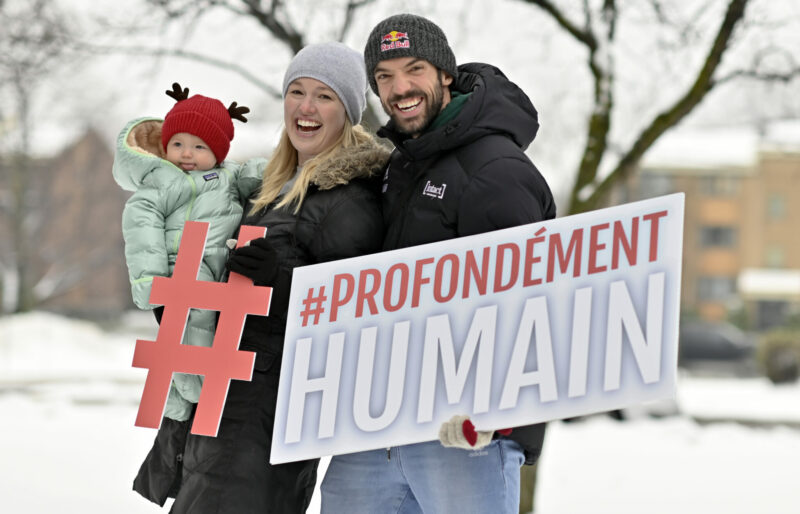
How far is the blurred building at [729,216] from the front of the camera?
123 feet

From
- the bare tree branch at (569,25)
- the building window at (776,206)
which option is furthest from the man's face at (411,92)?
the building window at (776,206)

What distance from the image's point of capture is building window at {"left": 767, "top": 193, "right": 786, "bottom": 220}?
37938mm

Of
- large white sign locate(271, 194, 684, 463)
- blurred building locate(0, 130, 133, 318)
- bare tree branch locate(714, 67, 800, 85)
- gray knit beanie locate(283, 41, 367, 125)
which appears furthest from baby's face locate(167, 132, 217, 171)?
blurred building locate(0, 130, 133, 318)

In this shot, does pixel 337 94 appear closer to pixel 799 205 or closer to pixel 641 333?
pixel 641 333

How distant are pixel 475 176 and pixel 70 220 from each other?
34.0 m

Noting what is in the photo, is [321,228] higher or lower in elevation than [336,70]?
lower

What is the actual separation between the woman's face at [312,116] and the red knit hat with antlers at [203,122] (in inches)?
8.7

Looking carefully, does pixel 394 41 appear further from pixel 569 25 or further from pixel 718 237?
pixel 718 237

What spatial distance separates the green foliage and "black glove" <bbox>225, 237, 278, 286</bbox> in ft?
60.9

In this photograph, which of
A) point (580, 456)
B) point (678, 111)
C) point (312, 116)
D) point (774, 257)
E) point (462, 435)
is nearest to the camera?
point (462, 435)

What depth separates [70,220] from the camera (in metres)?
33.7

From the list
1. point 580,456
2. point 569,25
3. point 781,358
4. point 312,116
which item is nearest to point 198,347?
point 312,116

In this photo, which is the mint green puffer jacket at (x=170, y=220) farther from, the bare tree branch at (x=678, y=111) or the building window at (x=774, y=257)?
the building window at (x=774, y=257)

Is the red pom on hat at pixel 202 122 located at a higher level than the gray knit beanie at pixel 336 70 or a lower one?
lower
